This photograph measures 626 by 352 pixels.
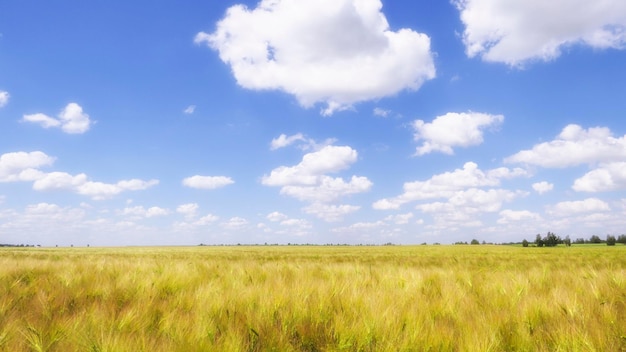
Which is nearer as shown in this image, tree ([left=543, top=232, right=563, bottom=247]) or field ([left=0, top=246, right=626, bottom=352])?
field ([left=0, top=246, right=626, bottom=352])

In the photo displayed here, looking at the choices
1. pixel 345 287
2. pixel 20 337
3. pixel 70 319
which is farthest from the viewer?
pixel 345 287

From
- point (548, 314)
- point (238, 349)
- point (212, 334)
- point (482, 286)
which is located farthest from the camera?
point (482, 286)

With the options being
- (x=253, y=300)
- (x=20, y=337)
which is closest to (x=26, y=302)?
(x=20, y=337)

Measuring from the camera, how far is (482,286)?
4.75 meters

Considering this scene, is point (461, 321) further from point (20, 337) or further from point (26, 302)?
point (26, 302)

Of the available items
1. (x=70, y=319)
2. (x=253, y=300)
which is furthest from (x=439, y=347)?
(x=70, y=319)

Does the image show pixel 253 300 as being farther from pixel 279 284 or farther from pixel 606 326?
pixel 606 326

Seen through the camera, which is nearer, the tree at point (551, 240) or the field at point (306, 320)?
the field at point (306, 320)

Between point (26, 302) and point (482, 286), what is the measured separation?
4.89 m

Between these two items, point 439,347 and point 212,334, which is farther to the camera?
point 212,334

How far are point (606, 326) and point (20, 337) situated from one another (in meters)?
3.93

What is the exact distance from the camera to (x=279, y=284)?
13.8ft

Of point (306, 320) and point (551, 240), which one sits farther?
point (551, 240)

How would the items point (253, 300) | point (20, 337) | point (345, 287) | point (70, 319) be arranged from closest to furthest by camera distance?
1. point (20, 337)
2. point (70, 319)
3. point (253, 300)
4. point (345, 287)
